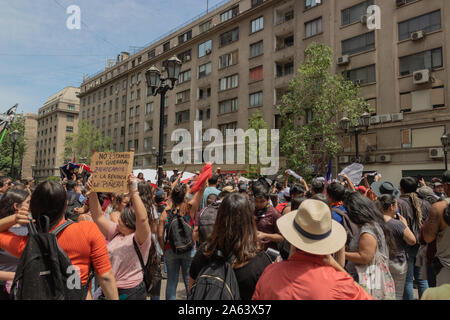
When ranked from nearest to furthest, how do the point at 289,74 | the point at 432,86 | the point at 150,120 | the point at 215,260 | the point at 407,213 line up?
the point at 215,260, the point at 407,213, the point at 432,86, the point at 289,74, the point at 150,120

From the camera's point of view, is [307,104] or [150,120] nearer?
[307,104]

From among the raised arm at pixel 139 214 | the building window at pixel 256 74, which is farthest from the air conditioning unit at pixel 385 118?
the raised arm at pixel 139 214

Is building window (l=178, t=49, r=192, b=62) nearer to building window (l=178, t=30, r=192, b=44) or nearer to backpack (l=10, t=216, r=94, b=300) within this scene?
building window (l=178, t=30, r=192, b=44)

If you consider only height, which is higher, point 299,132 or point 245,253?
point 299,132

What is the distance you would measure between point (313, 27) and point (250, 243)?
28.5 m

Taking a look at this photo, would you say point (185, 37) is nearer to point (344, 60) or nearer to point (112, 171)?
point (344, 60)

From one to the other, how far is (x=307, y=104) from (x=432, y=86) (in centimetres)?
799

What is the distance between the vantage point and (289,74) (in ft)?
94.3

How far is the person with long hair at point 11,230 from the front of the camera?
269 centimetres

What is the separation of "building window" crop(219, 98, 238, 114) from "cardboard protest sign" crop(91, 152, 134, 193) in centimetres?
3087

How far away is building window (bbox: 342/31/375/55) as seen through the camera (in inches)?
922

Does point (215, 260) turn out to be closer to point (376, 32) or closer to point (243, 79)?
point (376, 32)
